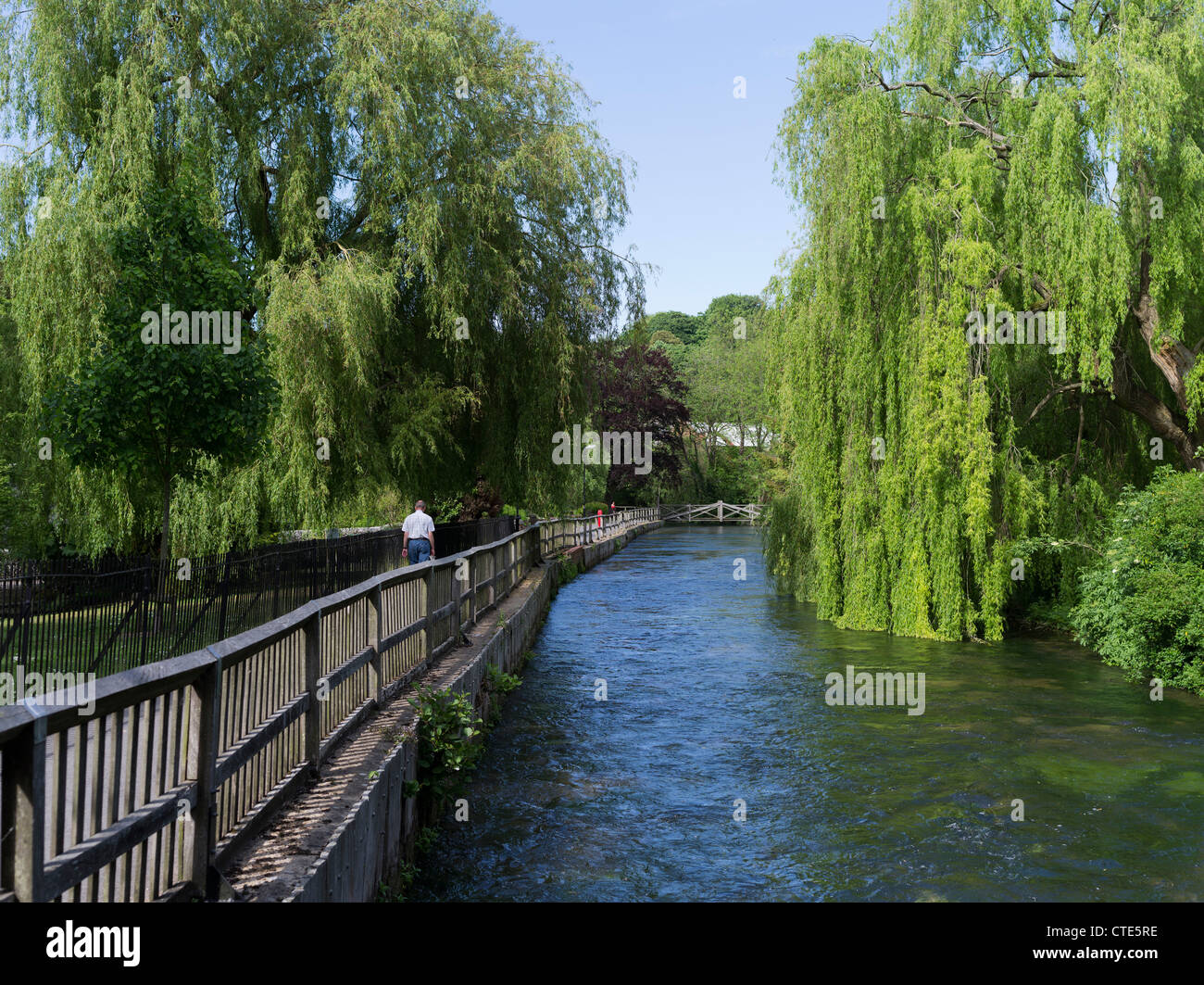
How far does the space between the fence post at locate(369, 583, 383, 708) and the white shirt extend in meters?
7.87

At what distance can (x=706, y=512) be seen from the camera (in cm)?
7369

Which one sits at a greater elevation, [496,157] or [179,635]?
[496,157]

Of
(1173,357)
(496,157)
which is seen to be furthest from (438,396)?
(1173,357)

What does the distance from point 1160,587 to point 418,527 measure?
9.92m

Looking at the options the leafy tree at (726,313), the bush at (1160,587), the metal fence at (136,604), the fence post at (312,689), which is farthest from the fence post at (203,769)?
the leafy tree at (726,313)

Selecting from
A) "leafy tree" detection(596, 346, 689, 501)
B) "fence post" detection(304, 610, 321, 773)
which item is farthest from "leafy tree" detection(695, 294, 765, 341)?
"fence post" detection(304, 610, 321, 773)

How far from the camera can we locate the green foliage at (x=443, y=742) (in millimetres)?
7762

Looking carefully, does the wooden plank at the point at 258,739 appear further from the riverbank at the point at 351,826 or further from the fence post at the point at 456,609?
the fence post at the point at 456,609

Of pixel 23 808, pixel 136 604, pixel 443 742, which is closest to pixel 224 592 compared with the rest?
pixel 136 604

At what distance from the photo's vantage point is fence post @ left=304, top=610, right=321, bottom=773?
6152 millimetres

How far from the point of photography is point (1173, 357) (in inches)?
617

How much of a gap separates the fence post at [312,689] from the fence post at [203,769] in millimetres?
1801
